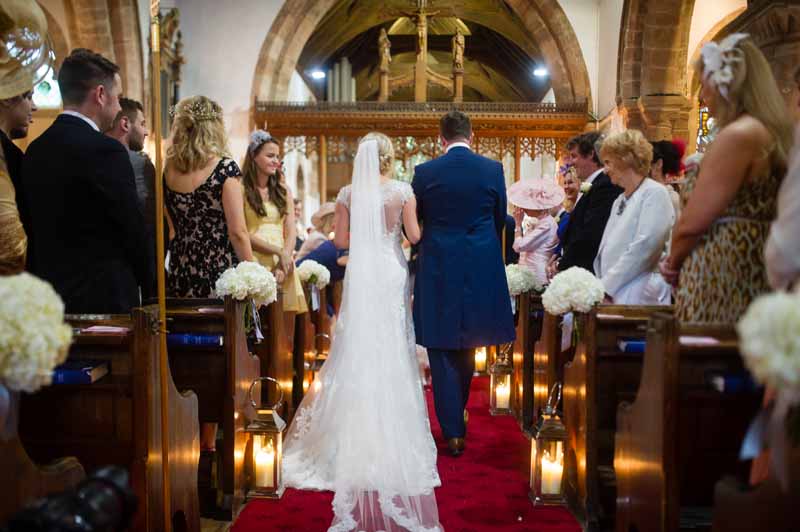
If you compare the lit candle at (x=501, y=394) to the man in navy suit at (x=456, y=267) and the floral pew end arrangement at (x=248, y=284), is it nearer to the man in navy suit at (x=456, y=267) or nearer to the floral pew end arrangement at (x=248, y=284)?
the man in navy suit at (x=456, y=267)

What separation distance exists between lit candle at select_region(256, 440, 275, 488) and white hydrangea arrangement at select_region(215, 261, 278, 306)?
0.67m

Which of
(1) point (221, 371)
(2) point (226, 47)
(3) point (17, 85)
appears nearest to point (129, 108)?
(3) point (17, 85)

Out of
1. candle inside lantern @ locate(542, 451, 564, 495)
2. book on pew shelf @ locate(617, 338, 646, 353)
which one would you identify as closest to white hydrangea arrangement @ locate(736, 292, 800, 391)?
book on pew shelf @ locate(617, 338, 646, 353)

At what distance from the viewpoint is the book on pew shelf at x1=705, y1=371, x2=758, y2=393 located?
199 centimetres

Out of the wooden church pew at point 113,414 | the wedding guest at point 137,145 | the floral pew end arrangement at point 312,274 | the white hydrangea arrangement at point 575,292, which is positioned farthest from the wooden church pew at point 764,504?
the floral pew end arrangement at point 312,274

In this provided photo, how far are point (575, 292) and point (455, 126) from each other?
1.59 m

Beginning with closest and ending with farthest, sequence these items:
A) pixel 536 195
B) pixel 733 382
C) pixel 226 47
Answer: pixel 733 382, pixel 536 195, pixel 226 47

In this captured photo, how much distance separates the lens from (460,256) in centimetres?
434

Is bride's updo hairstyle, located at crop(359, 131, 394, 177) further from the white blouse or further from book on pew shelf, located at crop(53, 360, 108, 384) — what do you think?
book on pew shelf, located at crop(53, 360, 108, 384)

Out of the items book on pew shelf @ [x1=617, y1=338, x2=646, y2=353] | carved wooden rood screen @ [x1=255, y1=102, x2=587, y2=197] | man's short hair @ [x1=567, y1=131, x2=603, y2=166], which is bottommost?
book on pew shelf @ [x1=617, y1=338, x2=646, y2=353]

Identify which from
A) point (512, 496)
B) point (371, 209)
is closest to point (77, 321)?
point (371, 209)

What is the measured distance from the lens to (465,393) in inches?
179

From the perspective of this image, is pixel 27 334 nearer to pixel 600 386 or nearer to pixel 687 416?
pixel 687 416

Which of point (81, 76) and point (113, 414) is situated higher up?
point (81, 76)
